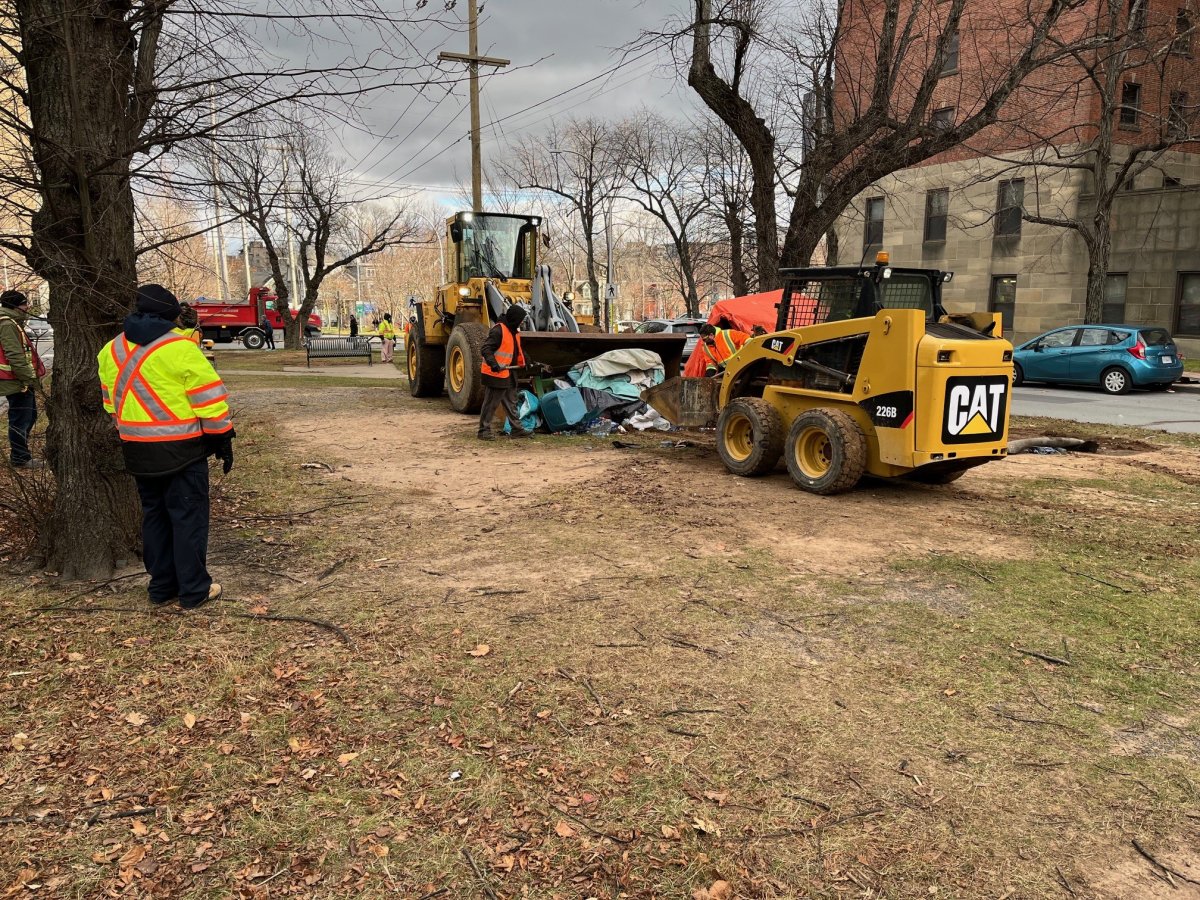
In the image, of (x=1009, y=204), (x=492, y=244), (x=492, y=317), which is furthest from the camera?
(x=1009, y=204)

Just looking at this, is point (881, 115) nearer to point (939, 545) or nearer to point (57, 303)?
point (939, 545)

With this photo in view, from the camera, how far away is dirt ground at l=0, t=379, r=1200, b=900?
265 cm

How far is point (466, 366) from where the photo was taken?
12242mm

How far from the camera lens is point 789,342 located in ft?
26.3

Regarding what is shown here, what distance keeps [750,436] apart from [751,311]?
286 cm

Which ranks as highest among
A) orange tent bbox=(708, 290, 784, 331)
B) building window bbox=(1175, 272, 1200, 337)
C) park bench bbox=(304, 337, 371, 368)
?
building window bbox=(1175, 272, 1200, 337)

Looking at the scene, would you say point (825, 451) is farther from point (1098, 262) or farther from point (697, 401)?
point (1098, 262)

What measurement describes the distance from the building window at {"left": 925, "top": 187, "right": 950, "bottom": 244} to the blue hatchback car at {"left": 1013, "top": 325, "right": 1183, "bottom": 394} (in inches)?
534

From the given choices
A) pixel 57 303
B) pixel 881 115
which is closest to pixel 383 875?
pixel 57 303

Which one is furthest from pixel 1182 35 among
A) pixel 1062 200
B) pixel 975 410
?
pixel 975 410

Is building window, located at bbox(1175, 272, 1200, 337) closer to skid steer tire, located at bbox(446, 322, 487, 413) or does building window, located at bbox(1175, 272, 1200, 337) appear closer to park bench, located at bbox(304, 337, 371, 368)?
skid steer tire, located at bbox(446, 322, 487, 413)

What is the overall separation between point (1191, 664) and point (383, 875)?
3.96 m

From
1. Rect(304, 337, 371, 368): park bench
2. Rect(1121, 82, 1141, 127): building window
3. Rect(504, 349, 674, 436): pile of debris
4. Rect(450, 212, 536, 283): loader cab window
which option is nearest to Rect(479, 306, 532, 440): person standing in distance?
Rect(504, 349, 674, 436): pile of debris

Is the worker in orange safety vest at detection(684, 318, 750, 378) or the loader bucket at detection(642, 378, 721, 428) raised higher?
the worker in orange safety vest at detection(684, 318, 750, 378)
